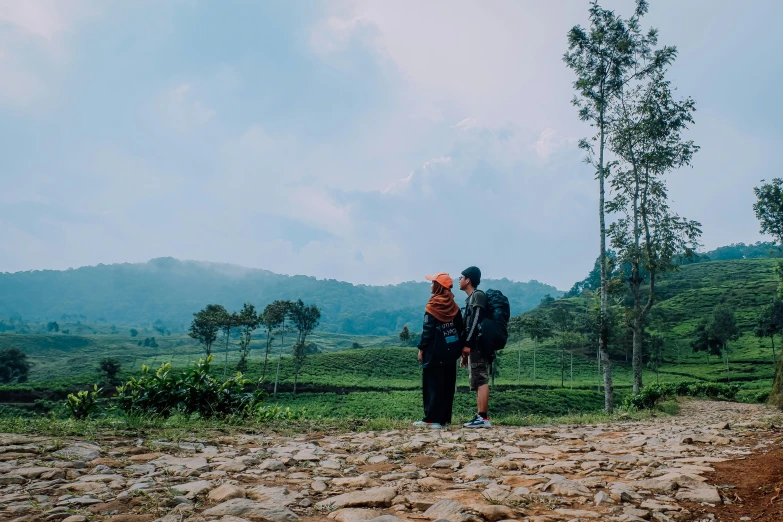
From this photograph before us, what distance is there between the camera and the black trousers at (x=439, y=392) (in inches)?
270

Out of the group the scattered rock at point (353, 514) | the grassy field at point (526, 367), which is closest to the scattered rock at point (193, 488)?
the scattered rock at point (353, 514)

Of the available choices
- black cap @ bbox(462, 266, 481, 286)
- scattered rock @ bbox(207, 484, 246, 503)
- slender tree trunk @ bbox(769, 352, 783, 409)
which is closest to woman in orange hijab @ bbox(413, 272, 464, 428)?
black cap @ bbox(462, 266, 481, 286)

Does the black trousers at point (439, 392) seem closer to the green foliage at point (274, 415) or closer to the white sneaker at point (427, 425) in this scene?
the white sneaker at point (427, 425)

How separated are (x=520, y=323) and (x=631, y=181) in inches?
1772

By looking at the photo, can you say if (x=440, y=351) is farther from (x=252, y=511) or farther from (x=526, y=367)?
(x=526, y=367)

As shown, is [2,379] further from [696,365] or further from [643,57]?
[696,365]

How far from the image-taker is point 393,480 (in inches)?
133

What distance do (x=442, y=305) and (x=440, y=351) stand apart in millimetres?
665

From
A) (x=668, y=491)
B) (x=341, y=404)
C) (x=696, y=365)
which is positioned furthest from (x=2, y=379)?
(x=696, y=365)

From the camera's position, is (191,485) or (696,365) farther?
(696,365)

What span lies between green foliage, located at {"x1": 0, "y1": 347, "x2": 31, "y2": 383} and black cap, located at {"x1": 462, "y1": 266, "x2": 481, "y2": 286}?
246 ft

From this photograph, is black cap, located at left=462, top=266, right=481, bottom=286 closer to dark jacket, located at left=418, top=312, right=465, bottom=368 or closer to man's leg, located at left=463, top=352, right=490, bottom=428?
dark jacket, located at left=418, top=312, right=465, bottom=368

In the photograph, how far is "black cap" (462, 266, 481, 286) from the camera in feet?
23.3

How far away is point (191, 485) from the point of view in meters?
3.15
